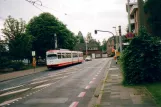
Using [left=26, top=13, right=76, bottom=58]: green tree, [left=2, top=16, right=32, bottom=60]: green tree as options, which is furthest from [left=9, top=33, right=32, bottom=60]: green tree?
[left=26, top=13, right=76, bottom=58]: green tree

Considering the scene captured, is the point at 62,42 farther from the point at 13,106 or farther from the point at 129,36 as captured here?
the point at 13,106

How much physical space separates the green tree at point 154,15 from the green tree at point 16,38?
22308 millimetres

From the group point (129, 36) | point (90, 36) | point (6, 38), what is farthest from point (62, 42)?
point (90, 36)

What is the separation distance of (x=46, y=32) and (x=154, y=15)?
2269 centimetres

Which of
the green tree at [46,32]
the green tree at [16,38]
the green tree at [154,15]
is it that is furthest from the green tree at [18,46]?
the green tree at [154,15]

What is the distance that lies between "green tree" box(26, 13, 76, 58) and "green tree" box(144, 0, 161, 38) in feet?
63.8

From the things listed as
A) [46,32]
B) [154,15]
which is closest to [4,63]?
[46,32]

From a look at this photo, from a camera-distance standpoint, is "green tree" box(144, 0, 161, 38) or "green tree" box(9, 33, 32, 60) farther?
"green tree" box(144, 0, 161, 38)

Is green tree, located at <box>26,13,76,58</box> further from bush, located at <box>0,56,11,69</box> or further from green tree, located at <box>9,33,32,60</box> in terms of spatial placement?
bush, located at <box>0,56,11,69</box>

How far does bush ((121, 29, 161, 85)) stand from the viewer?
15.5 meters

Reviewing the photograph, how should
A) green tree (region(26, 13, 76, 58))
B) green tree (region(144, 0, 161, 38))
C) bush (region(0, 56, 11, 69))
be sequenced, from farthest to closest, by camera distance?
green tree (region(26, 13, 76, 58)), green tree (region(144, 0, 161, 38)), bush (region(0, 56, 11, 69))

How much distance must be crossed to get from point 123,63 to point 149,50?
6.04ft

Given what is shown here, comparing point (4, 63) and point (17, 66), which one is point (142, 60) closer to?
point (4, 63)

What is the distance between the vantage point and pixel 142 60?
15633mm
